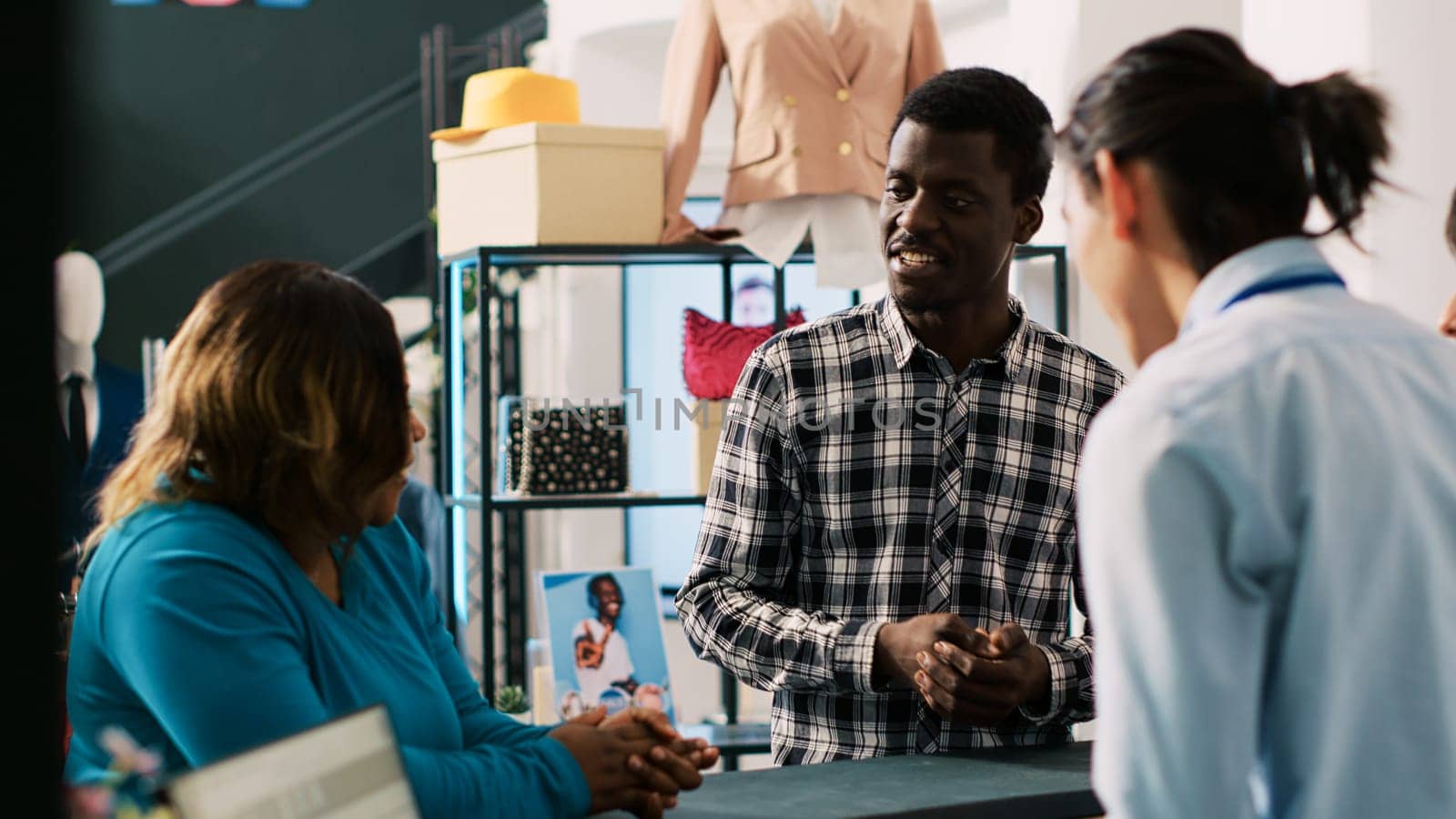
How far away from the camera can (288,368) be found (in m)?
1.28

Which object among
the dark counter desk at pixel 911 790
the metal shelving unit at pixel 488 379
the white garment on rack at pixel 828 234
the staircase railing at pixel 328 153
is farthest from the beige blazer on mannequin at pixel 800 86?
the staircase railing at pixel 328 153

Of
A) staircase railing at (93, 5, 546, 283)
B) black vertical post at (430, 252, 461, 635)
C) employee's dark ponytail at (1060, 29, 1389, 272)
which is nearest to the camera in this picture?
employee's dark ponytail at (1060, 29, 1389, 272)

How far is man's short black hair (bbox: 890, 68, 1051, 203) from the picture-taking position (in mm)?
1859

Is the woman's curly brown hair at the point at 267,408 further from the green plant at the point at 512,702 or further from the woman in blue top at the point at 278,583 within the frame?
the green plant at the point at 512,702

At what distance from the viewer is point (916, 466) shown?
72.5 inches

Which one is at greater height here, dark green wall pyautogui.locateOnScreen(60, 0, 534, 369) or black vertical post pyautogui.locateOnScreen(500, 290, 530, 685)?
dark green wall pyautogui.locateOnScreen(60, 0, 534, 369)

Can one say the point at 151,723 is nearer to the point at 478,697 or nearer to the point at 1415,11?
the point at 478,697

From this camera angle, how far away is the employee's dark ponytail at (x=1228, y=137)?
0.98m

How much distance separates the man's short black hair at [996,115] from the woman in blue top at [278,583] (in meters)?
0.82

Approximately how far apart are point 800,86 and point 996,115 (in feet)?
5.02

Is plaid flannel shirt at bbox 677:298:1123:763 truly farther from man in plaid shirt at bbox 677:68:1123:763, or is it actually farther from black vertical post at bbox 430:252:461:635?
black vertical post at bbox 430:252:461:635

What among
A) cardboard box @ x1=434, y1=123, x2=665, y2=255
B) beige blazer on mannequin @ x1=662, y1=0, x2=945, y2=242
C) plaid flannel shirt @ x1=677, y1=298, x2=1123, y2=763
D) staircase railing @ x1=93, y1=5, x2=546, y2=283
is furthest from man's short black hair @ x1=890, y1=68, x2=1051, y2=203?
staircase railing @ x1=93, y1=5, x2=546, y2=283

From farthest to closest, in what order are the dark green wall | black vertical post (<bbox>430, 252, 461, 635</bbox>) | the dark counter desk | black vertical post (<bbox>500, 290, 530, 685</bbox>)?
1. the dark green wall
2. black vertical post (<bbox>500, 290, 530, 685</bbox>)
3. black vertical post (<bbox>430, 252, 461, 635</bbox>)
4. the dark counter desk

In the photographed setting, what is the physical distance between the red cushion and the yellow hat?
23.5 inches
